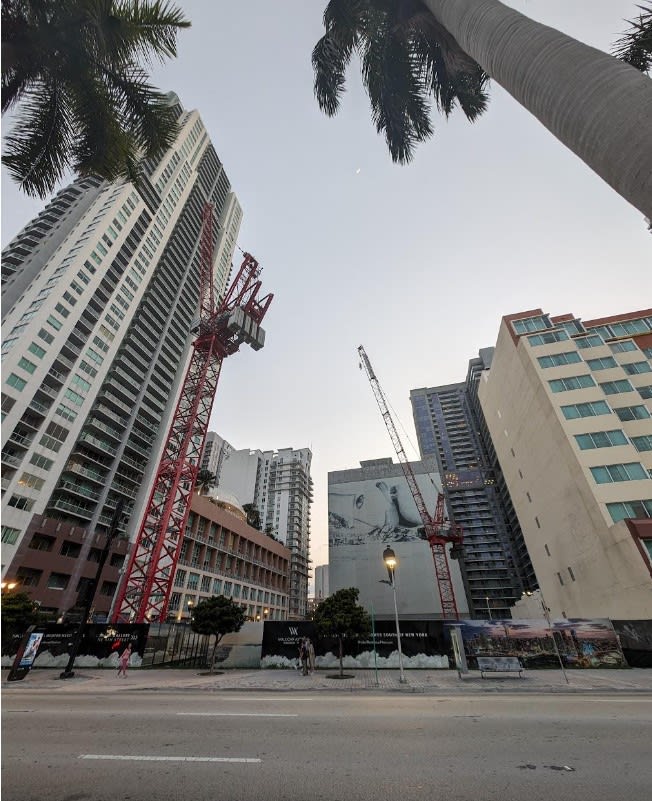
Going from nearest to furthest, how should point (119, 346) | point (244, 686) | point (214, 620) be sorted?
point (244, 686) < point (214, 620) < point (119, 346)

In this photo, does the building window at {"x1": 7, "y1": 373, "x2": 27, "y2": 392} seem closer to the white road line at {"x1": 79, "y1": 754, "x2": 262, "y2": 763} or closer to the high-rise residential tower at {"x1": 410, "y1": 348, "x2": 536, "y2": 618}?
the white road line at {"x1": 79, "y1": 754, "x2": 262, "y2": 763}

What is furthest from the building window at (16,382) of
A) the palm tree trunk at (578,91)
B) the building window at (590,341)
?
the building window at (590,341)

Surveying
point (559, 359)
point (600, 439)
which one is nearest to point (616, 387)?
point (559, 359)

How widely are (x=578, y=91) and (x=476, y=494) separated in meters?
129

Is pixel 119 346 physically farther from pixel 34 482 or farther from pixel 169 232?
pixel 169 232

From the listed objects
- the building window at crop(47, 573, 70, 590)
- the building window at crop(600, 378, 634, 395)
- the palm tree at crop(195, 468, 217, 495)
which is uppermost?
the palm tree at crop(195, 468, 217, 495)

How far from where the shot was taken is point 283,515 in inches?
5295

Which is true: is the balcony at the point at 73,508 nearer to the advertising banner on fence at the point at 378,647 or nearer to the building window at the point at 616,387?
the advertising banner on fence at the point at 378,647

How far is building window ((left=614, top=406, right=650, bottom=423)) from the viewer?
38.8 m

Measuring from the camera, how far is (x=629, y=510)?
32.9 m

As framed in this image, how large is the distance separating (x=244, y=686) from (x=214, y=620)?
32.6ft

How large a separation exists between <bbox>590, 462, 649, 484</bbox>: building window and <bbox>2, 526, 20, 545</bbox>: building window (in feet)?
215

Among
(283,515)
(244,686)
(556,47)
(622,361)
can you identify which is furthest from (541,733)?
(283,515)

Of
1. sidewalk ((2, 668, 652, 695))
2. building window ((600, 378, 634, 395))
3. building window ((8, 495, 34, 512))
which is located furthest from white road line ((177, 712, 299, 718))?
building window ((8, 495, 34, 512))
